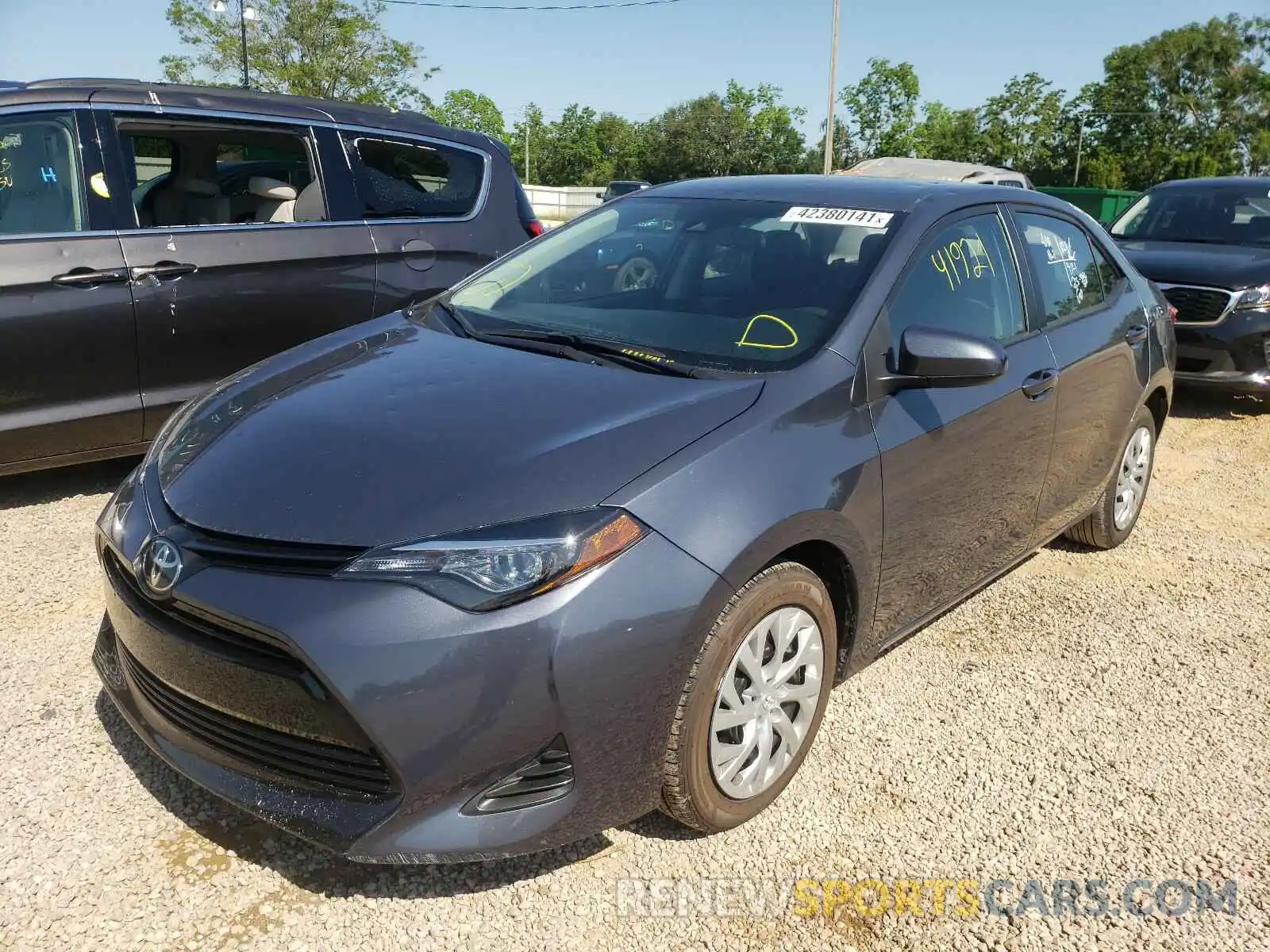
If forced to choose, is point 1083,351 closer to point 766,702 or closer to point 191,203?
point 766,702

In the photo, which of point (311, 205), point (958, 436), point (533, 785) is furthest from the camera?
point (311, 205)

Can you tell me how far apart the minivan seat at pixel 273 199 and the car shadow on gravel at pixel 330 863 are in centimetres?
329

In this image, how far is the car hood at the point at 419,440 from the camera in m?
2.14

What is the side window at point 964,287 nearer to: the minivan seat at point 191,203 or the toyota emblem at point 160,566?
the toyota emblem at point 160,566

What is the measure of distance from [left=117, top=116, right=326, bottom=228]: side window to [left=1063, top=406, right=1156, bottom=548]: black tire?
3.91 m

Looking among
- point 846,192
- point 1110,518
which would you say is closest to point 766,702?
point 846,192

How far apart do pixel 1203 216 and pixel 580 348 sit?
7552 mm

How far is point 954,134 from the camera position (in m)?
60.6

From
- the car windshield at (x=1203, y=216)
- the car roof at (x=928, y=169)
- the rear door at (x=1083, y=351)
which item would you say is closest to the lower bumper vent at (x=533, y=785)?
the rear door at (x=1083, y=351)

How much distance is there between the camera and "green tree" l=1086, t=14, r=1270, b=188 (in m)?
58.2

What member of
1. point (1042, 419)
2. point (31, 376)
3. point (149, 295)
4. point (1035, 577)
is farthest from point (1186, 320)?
point (31, 376)

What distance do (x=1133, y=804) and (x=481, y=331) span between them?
7.61 ft

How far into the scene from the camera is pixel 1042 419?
11.5ft

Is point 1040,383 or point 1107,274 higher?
point 1107,274
